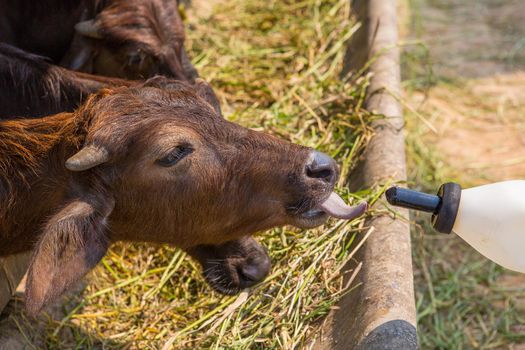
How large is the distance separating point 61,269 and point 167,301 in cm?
158

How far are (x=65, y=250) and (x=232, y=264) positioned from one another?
1290mm

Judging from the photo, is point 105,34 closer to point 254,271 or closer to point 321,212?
point 254,271

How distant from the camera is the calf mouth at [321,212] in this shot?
477cm

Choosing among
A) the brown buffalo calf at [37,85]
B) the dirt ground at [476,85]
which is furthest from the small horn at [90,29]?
the dirt ground at [476,85]

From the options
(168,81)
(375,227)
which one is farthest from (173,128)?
(375,227)

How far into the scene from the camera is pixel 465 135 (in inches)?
336

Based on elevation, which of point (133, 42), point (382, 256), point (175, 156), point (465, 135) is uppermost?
point (175, 156)

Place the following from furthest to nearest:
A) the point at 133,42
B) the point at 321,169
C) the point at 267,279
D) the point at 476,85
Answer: the point at 476,85 < the point at 133,42 < the point at 267,279 < the point at 321,169

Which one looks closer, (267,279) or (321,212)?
(321,212)

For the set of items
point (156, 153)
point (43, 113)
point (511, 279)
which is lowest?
point (511, 279)

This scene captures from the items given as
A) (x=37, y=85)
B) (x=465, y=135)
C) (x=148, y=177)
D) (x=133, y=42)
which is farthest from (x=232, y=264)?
(x=465, y=135)

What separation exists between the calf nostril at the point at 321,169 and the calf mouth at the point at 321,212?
102mm

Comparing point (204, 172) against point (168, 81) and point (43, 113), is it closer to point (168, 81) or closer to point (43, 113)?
point (168, 81)

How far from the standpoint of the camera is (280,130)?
6875 millimetres
